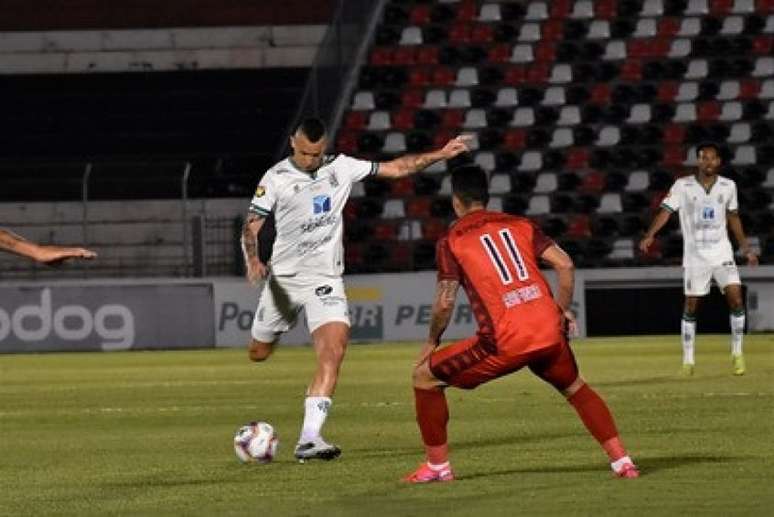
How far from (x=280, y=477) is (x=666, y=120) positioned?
25014 millimetres

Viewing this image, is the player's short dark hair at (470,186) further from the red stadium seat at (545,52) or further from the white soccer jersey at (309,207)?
the red stadium seat at (545,52)

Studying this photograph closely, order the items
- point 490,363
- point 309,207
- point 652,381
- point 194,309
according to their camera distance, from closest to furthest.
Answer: point 490,363 < point 309,207 < point 652,381 < point 194,309

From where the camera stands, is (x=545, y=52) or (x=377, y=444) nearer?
(x=377, y=444)

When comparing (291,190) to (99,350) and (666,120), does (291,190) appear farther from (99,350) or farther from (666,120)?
(666,120)

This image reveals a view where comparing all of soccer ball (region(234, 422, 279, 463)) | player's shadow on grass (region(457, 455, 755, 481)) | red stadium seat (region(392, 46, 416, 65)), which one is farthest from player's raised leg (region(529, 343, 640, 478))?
red stadium seat (region(392, 46, 416, 65))

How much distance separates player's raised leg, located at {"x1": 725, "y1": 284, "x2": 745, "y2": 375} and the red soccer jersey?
10.9 m

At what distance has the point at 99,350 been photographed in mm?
31609

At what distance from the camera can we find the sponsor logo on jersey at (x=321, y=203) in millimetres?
13945

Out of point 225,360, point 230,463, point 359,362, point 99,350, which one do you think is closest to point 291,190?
point 230,463

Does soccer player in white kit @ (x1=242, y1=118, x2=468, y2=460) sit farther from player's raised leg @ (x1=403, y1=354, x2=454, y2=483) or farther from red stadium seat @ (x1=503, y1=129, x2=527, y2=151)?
red stadium seat @ (x1=503, y1=129, x2=527, y2=151)

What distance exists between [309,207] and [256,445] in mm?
1710

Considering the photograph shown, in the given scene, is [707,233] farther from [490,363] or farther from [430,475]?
[490,363]

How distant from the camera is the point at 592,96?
36.9m

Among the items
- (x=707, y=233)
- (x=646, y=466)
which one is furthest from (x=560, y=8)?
(x=646, y=466)
